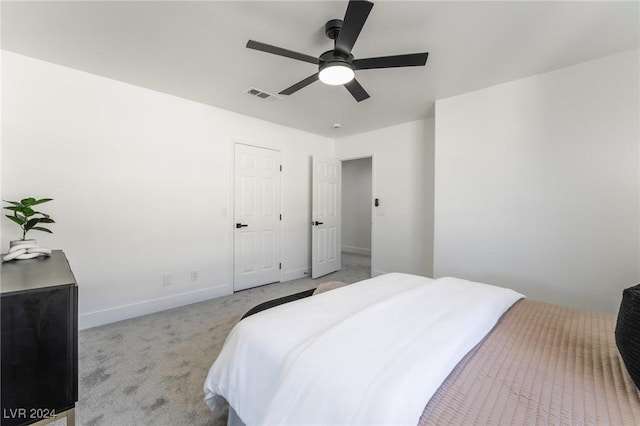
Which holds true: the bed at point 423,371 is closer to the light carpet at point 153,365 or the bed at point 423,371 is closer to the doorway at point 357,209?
the light carpet at point 153,365

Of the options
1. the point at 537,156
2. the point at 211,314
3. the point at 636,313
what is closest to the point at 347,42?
the point at 636,313

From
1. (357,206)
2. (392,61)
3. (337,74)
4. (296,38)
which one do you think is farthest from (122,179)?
(357,206)

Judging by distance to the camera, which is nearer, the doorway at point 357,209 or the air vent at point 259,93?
the air vent at point 259,93

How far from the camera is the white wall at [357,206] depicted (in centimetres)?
659

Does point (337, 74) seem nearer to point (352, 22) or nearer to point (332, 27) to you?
point (332, 27)

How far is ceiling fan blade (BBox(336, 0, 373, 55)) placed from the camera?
4.49 feet

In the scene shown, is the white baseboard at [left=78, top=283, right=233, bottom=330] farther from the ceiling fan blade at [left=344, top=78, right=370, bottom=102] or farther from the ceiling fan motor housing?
the ceiling fan motor housing

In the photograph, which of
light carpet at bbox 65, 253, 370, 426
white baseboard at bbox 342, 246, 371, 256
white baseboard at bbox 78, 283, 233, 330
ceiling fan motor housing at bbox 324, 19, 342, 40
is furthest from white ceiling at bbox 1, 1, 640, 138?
white baseboard at bbox 342, 246, 371, 256

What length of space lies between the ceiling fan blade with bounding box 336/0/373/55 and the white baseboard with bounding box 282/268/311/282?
A: 11.0 feet

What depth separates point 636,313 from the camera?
93cm

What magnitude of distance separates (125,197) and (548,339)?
11.8 ft

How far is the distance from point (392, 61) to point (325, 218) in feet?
10.2

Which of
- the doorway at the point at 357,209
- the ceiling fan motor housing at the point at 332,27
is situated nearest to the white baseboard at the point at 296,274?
the doorway at the point at 357,209

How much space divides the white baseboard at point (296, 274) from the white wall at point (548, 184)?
88.0 inches
